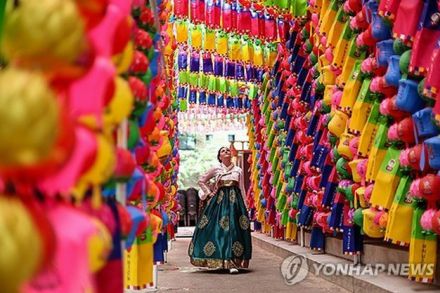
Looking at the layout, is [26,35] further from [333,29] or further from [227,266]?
[227,266]

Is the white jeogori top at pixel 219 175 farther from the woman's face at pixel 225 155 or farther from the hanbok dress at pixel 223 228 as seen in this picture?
the woman's face at pixel 225 155

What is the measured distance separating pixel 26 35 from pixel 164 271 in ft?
23.1

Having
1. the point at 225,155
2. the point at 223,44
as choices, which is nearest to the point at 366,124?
the point at 225,155

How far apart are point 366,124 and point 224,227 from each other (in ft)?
10.7

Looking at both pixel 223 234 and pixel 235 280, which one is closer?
pixel 235 280

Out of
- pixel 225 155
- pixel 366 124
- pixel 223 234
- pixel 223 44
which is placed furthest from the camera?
pixel 223 44

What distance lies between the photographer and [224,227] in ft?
26.4

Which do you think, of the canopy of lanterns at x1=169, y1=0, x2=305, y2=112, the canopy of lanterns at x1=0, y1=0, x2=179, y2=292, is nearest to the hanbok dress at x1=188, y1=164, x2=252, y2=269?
the canopy of lanterns at x1=169, y1=0, x2=305, y2=112

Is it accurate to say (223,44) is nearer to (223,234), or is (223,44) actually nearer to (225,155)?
(225,155)

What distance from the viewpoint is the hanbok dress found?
26.1ft

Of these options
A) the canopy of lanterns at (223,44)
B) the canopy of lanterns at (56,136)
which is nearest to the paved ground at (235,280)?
the canopy of lanterns at (223,44)

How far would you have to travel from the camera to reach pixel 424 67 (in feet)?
12.9

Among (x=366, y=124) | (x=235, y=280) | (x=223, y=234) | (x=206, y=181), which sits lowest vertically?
(x=235, y=280)

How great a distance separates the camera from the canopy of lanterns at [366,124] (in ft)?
13.1
